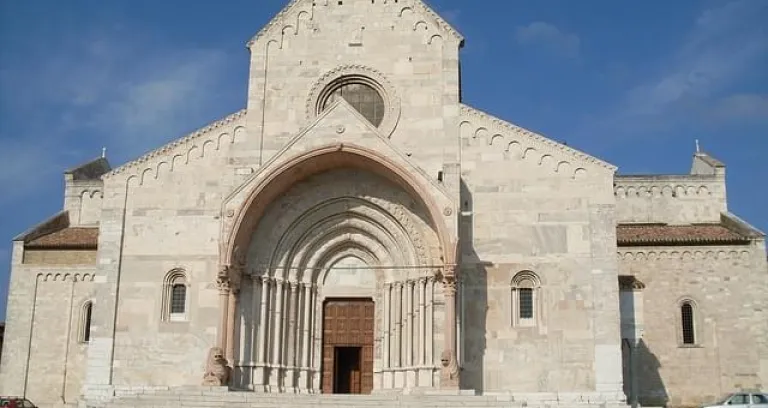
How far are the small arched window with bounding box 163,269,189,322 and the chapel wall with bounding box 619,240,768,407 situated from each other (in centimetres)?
1612

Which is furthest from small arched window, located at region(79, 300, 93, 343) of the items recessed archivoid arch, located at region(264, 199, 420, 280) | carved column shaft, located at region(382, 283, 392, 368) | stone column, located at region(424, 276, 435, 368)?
stone column, located at region(424, 276, 435, 368)

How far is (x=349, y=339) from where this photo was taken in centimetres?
2344

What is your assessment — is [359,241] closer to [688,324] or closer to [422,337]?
[422,337]

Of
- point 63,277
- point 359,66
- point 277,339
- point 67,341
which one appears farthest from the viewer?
point 63,277

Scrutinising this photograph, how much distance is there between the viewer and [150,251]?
2353cm

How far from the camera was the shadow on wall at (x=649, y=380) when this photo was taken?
93.3 feet

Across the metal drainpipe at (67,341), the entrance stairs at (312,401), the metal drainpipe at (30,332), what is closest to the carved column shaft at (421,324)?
the entrance stairs at (312,401)

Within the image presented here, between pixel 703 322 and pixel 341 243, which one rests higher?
pixel 341 243

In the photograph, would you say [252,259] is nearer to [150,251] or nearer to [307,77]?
[150,251]

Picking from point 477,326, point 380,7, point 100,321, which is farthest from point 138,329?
point 380,7

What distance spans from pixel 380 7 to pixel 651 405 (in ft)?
53.9

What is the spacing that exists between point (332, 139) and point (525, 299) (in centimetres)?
687

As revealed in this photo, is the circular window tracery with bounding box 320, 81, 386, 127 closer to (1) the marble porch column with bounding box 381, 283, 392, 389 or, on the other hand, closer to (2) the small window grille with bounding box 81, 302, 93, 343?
(1) the marble porch column with bounding box 381, 283, 392, 389

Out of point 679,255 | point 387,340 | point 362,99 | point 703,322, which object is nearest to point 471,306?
point 387,340
